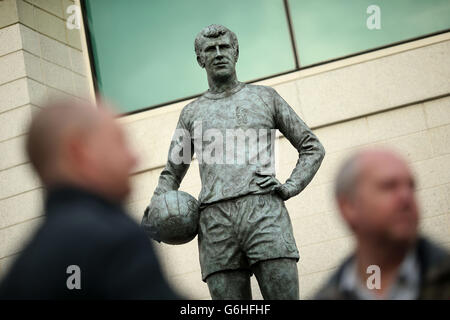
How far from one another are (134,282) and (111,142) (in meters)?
0.44

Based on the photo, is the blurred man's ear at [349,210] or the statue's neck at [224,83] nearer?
the blurred man's ear at [349,210]

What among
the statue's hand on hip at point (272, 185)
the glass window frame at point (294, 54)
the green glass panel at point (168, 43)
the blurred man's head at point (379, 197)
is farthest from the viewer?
the green glass panel at point (168, 43)

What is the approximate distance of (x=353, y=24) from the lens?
1056 cm

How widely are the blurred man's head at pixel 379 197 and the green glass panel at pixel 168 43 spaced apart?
815cm

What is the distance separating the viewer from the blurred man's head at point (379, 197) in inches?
97.4

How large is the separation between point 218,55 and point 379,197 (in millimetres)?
3298

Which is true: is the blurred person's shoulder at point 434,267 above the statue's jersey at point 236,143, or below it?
below

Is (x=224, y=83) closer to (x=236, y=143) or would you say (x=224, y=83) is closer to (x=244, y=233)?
(x=236, y=143)

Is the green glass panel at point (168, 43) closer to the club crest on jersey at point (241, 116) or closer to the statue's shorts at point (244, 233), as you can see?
the club crest on jersey at point (241, 116)

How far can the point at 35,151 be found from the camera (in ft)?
8.52

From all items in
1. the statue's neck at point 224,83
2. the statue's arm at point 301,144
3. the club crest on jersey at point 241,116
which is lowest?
the statue's arm at point 301,144

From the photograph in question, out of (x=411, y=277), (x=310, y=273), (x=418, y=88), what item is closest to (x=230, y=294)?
(x=411, y=277)

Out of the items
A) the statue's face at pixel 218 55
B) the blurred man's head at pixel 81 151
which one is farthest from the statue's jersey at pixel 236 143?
the blurred man's head at pixel 81 151

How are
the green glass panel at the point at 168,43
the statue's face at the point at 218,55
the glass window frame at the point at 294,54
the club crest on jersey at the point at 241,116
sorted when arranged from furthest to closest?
1. the green glass panel at the point at 168,43
2. the glass window frame at the point at 294,54
3. the statue's face at the point at 218,55
4. the club crest on jersey at the point at 241,116
